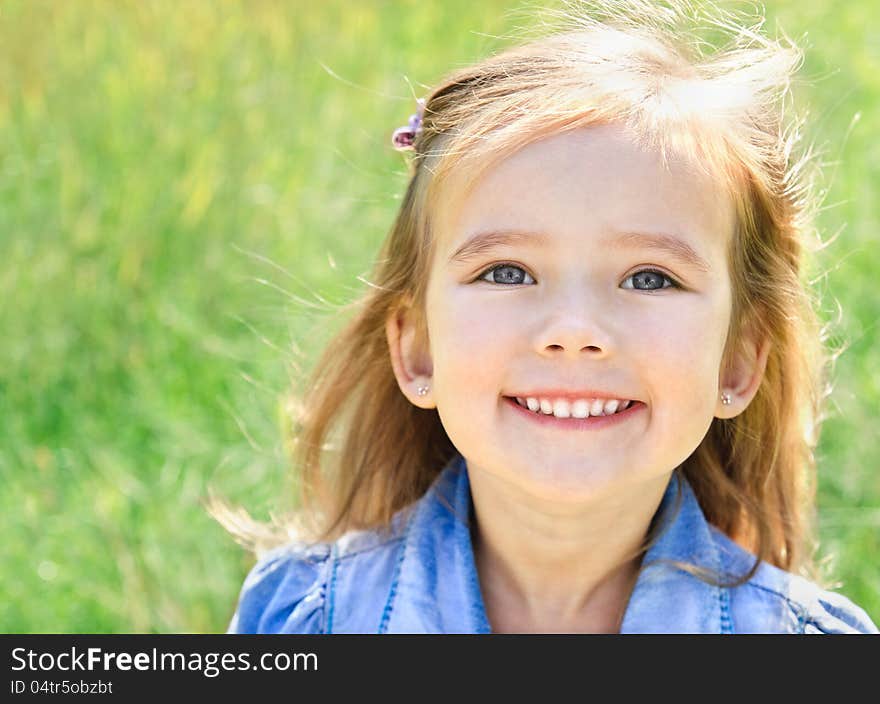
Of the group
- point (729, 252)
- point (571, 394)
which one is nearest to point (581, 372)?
point (571, 394)

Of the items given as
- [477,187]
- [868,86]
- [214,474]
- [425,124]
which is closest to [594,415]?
[477,187]

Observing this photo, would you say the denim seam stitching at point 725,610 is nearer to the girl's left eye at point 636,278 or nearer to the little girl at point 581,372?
the little girl at point 581,372

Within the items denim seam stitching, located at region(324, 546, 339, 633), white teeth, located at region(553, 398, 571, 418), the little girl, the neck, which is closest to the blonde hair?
Answer: the little girl

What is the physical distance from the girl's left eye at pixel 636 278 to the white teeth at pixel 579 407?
159 mm

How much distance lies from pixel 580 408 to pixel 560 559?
0.34 m

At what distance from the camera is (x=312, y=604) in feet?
6.88

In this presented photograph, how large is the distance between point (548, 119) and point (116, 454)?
1488mm

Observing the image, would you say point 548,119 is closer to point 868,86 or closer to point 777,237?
point 777,237

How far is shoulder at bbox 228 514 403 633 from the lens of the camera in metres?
2.09

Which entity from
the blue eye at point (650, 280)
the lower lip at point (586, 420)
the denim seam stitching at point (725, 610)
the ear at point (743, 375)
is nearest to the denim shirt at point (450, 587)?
the denim seam stitching at point (725, 610)

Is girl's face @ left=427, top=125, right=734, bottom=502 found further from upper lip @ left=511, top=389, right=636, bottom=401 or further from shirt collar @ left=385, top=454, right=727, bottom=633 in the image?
shirt collar @ left=385, top=454, right=727, bottom=633

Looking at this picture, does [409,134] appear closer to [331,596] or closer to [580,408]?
[580,408]

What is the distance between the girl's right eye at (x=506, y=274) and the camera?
71.8 inches
